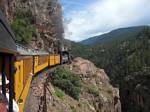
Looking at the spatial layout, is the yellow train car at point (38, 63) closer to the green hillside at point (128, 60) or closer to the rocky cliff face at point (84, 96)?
the rocky cliff face at point (84, 96)

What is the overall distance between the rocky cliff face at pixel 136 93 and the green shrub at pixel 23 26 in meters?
35.3

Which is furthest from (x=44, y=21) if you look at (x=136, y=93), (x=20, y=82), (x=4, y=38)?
(x=4, y=38)

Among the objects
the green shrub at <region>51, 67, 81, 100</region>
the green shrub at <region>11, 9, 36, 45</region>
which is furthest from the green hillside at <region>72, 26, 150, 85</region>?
the green shrub at <region>51, 67, 81, 100</region>

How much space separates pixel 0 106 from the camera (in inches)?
166

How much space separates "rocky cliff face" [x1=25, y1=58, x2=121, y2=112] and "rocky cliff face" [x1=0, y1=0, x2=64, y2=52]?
64.3 feet

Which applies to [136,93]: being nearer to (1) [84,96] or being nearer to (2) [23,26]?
(2) [23,26]

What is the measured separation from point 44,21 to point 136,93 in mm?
32940

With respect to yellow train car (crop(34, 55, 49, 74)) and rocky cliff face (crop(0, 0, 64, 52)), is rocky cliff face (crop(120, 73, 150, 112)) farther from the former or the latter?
yellow train car (crop(34, 55, 49, 74))

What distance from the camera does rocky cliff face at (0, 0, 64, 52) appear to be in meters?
57.4

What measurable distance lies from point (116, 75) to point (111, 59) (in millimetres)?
35948

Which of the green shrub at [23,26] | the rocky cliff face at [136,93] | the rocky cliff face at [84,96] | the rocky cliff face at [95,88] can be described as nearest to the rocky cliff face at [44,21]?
the green shrub at [23,26]

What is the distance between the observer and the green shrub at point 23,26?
165ft

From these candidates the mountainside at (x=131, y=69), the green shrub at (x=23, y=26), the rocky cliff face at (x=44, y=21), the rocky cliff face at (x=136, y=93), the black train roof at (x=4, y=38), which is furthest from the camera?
the mountainside at (x=131, y=69)

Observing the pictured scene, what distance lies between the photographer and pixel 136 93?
280 feet
